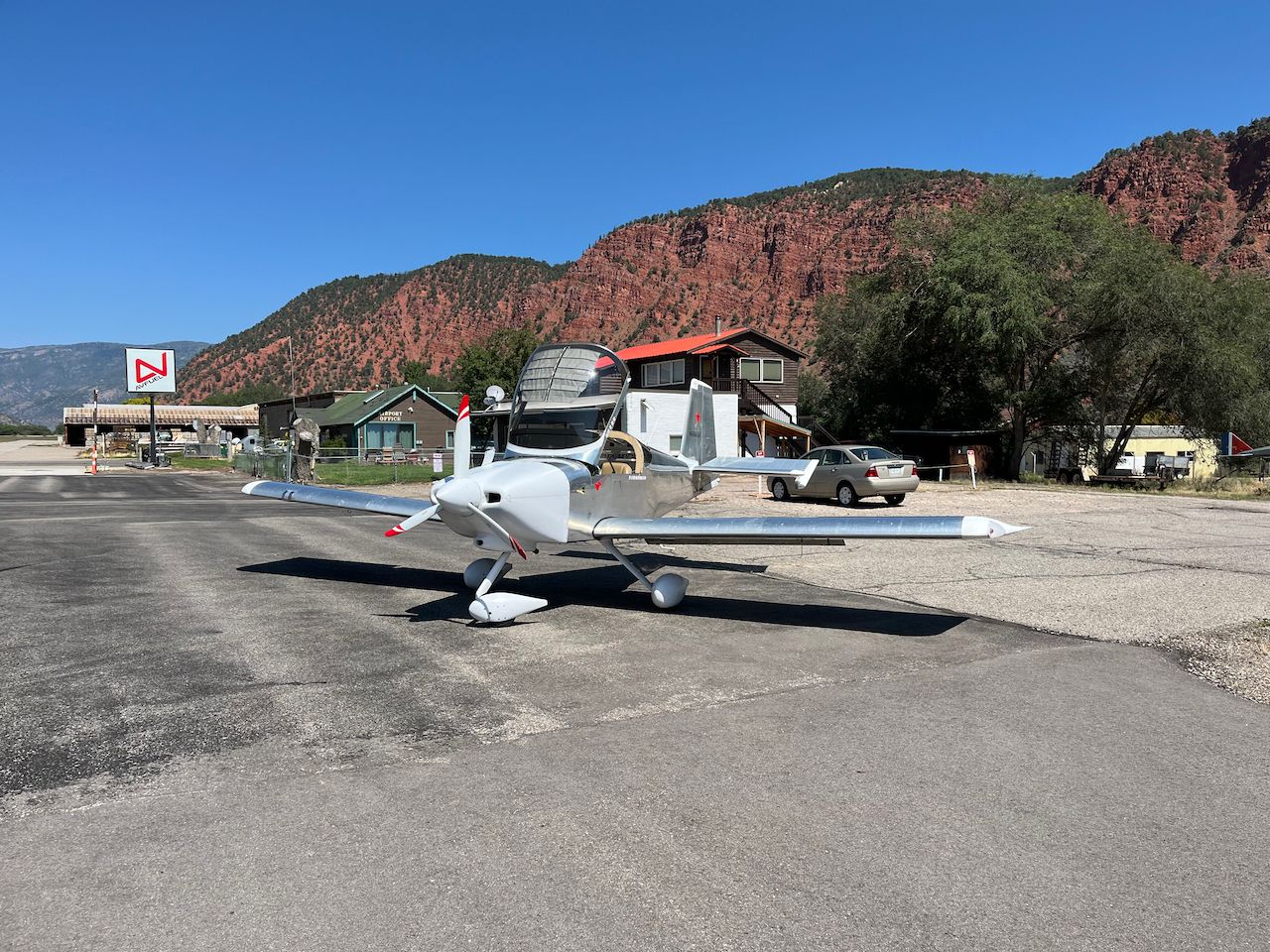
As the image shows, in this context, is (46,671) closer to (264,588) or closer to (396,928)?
(264,588)

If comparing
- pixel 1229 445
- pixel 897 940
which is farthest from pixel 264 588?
pixel 1229 445

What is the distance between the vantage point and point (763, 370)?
4881 centimetres

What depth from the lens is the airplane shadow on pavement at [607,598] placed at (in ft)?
28.5

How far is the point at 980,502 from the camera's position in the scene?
22172mm

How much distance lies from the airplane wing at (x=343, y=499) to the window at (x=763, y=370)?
37.6m

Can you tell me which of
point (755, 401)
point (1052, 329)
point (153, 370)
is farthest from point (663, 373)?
point (153, 370)

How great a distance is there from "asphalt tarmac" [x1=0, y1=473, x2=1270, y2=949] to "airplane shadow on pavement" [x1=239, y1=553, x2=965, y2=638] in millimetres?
206

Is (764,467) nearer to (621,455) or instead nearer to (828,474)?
(621,455)

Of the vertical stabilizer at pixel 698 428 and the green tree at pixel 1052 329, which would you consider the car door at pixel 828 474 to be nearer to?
the vertical stabilizer at pixel 698 428

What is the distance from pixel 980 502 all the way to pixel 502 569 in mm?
17033

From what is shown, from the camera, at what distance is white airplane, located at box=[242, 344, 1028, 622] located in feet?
27.2

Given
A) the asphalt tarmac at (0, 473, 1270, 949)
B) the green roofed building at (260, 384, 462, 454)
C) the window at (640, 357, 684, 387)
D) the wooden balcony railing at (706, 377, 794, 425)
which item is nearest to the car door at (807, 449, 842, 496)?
the asphalt tarmac at (0, 473, 1270, 949)

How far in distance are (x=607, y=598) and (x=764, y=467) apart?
3089 mm

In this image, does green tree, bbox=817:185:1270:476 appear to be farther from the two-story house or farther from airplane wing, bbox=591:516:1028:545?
airplane wing, bbox=591:516:1028:545
